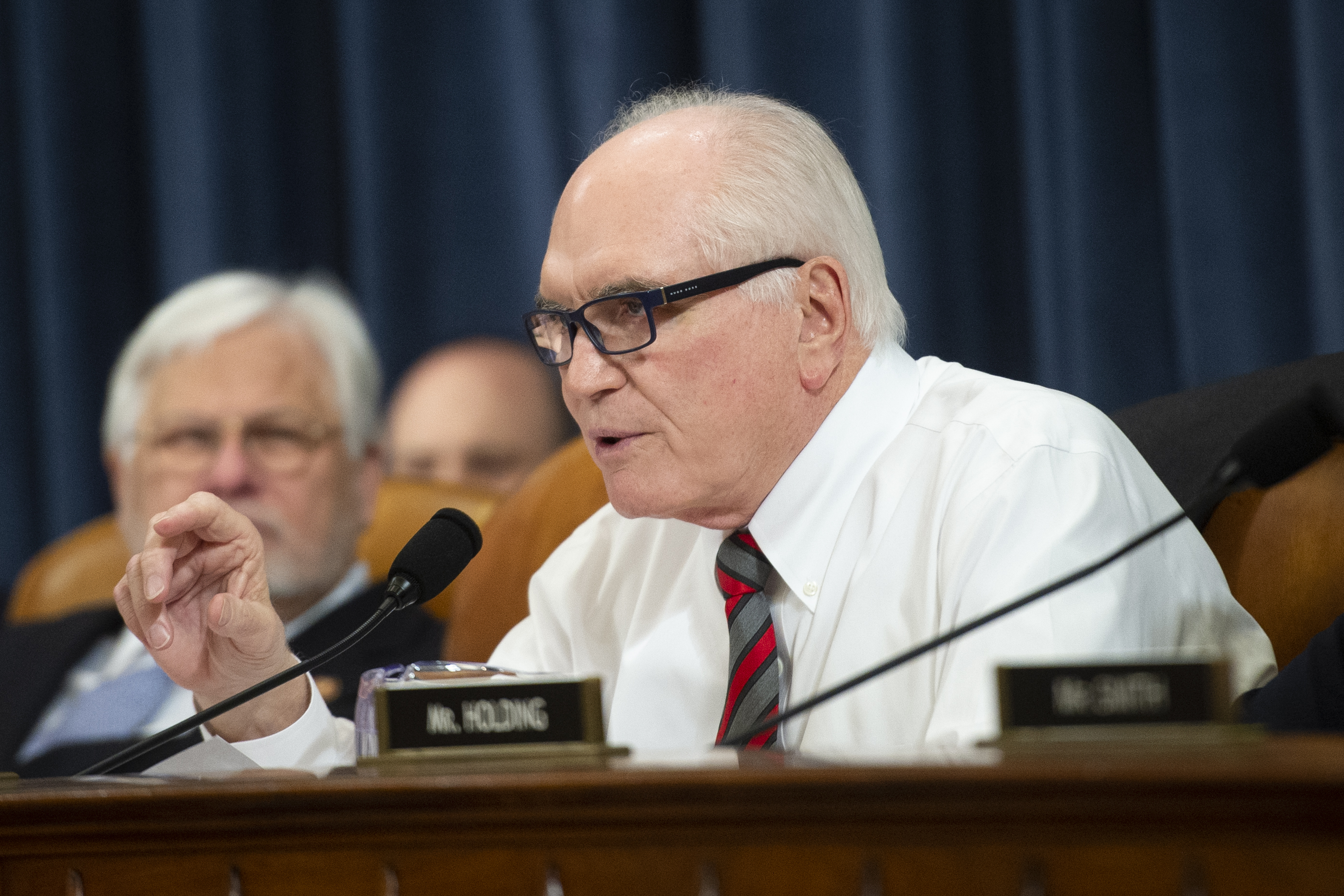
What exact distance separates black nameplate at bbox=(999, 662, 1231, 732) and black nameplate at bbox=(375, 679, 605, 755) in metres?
0.23

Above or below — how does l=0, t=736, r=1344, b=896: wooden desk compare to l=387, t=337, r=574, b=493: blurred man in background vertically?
below

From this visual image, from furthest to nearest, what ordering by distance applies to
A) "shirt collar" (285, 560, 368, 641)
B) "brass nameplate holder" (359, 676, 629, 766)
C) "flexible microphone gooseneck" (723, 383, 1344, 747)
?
1. "shirt collar" (285, 560, 368, 641)
2. "flexible microphone gooseneck" (723, 383, 1344, 747)
3. "brass nameplate holder" (359, 676, 629, 766)

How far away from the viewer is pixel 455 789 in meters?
0.66

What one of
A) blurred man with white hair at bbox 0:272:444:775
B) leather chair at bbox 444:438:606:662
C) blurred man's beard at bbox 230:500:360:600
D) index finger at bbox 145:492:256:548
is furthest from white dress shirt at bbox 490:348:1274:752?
blurred man's beard at bbox 230:500:360:600

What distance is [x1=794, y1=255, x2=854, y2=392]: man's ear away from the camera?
1312mm

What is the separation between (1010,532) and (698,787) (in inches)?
21.3

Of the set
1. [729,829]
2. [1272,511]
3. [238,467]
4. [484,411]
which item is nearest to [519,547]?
[238,467]

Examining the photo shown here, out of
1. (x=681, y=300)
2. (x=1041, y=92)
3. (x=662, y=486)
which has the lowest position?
(x=662, y=486)

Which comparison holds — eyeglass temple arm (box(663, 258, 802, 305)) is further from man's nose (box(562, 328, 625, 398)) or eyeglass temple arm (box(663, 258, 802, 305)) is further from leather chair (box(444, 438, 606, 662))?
leather chair (box(444, 438, 606, 662))

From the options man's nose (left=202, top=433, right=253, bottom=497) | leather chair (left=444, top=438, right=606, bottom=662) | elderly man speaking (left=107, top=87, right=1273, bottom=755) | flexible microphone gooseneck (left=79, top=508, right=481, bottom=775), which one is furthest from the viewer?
man's nose (left=202, top=433, right=253, bottom=497)

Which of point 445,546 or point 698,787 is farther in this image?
point 445,546

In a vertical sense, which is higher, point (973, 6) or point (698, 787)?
point (973, 6)

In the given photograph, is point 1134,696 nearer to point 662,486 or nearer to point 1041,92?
point 662,486

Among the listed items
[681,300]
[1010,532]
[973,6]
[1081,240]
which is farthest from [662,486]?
[973,6]
